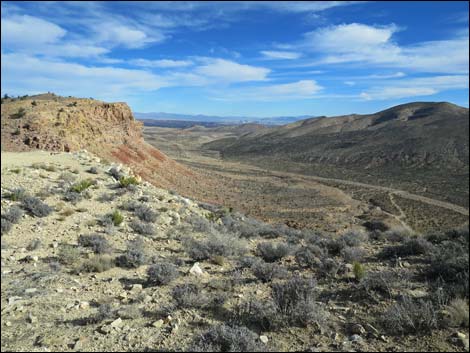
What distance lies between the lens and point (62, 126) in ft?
72.4

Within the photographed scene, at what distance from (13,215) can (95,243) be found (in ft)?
7.64

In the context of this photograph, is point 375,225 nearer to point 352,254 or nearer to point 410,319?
point 352,254

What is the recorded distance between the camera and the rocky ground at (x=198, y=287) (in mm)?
4926

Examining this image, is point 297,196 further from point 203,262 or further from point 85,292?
point 85,292

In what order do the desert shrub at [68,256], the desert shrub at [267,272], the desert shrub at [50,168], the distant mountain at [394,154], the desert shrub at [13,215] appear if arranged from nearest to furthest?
the desert shrub at [267,272], the desert shrub at [68,256], the desert shrub at [13,215], the desert shrub at [50,168], the distant mountain at [394,154]

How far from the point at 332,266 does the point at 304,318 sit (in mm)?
2664

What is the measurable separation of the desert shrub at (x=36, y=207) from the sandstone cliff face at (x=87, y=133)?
909 cm

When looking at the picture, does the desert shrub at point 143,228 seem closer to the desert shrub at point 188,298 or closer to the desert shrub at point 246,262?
the desert shrub at point 246,262

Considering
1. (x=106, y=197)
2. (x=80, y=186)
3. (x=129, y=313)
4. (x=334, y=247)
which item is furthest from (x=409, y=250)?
(x=80, y=186)

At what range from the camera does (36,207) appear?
9.66m

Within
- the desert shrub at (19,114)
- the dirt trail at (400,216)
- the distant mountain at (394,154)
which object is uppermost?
the desert shrub at (19,114)

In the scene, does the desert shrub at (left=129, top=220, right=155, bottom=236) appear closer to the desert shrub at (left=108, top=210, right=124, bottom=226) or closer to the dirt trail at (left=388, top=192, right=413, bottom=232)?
the desert shrub at (left=108, top=210, right=124, bottom=226)

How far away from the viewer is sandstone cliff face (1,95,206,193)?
1916 centimetres

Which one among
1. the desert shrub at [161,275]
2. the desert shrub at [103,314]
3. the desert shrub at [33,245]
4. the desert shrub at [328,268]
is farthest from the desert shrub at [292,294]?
the desert shrub at [33,245]
